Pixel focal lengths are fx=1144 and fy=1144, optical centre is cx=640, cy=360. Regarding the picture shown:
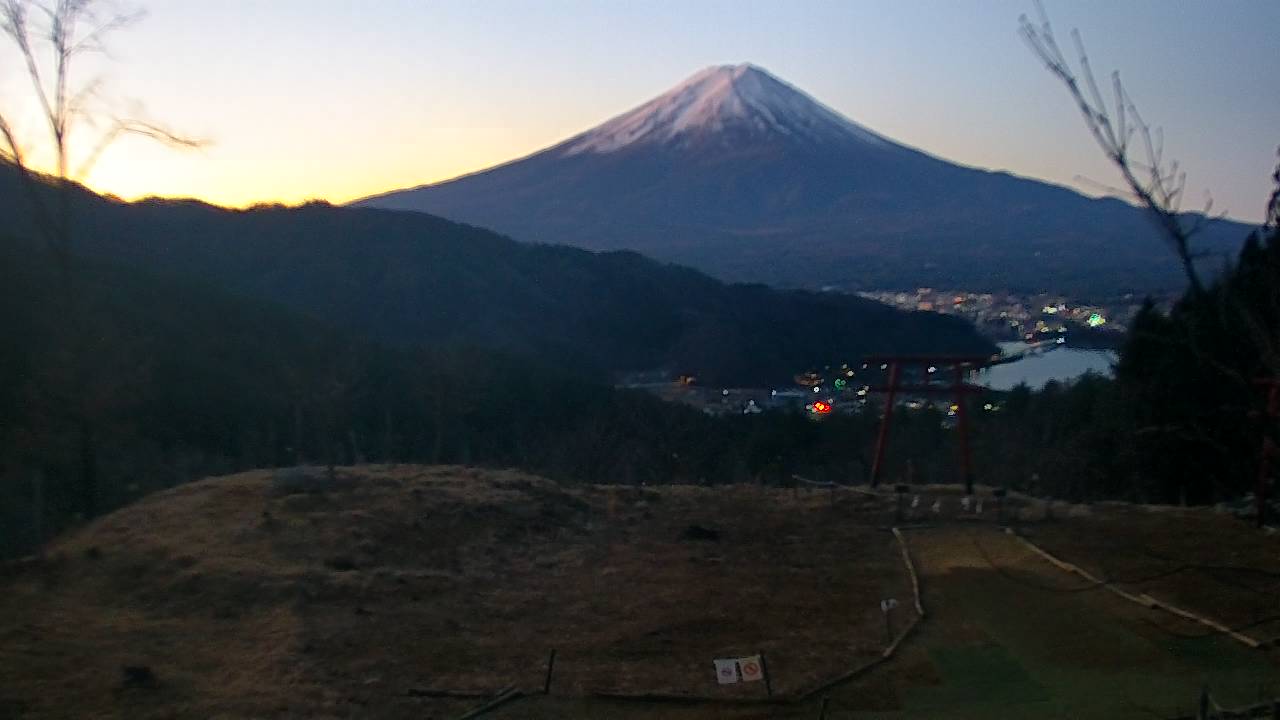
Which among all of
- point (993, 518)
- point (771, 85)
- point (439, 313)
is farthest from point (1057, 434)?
point (771, 85)

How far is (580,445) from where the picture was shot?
20266 millimetres

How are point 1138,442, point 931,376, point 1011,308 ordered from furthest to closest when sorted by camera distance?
point 1011,308, point 931,376, point 1138,442

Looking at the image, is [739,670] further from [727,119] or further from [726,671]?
[727,119]

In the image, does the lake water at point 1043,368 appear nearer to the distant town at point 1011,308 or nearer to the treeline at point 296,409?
the distant town at point 1011,308

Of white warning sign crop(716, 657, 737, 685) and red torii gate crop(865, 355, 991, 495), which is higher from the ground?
red torii gate crop(865, 355, 991, 495)

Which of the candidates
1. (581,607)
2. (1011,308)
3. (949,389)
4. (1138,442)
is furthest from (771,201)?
→ (581,607)

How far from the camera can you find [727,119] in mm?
87188

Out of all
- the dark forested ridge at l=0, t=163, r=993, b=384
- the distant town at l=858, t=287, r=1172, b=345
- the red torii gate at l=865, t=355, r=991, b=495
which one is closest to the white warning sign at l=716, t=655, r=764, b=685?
the red torii gate at l=865, t=355, r=991, b=495

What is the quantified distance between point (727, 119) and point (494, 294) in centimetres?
5551

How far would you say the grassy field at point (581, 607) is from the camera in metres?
5.64

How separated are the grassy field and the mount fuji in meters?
47.4

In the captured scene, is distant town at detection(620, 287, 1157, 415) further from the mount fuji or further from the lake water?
the mount fuji

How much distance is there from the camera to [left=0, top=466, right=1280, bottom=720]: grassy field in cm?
564

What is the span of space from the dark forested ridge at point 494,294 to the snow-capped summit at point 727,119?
4886 centimetres
